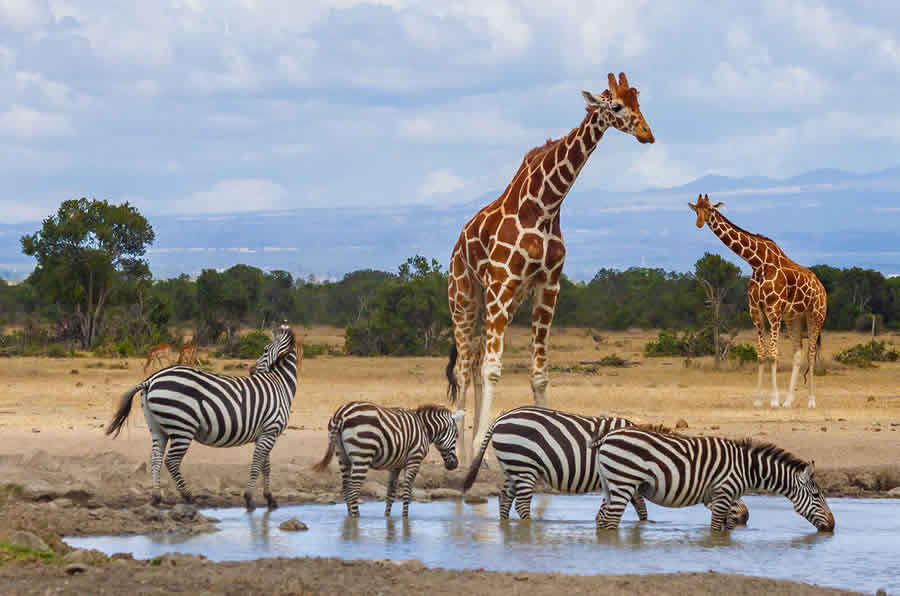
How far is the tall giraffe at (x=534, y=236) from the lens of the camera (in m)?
11.8

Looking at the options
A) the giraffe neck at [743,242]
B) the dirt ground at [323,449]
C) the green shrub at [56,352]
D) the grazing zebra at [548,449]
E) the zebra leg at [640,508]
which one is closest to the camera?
the dirt ground at [323,449]

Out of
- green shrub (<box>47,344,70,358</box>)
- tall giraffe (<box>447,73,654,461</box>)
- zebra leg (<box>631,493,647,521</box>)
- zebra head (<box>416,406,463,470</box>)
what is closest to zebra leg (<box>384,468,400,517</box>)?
zebra head (<box>416,406,463,470</box>)

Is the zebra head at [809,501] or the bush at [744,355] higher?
the bush at [744,355]

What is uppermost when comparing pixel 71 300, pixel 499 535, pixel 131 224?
pixel 131 224

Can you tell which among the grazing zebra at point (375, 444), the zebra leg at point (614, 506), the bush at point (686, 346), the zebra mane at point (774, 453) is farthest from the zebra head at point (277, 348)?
the bush at point (686, 346)

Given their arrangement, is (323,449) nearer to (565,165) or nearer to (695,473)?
(565,165)

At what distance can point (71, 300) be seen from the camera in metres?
36.5

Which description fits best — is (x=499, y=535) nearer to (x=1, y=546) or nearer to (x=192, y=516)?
(x=192, y=516)

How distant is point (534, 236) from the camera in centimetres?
1201

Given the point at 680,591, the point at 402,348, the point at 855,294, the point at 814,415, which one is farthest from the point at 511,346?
the point at 680,591

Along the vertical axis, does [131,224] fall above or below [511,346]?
above

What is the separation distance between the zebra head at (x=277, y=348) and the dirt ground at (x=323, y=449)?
1.24 m

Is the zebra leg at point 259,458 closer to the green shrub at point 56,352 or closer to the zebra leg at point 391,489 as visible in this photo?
the zebra leg at point 391,489

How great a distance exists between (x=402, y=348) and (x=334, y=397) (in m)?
13.6
